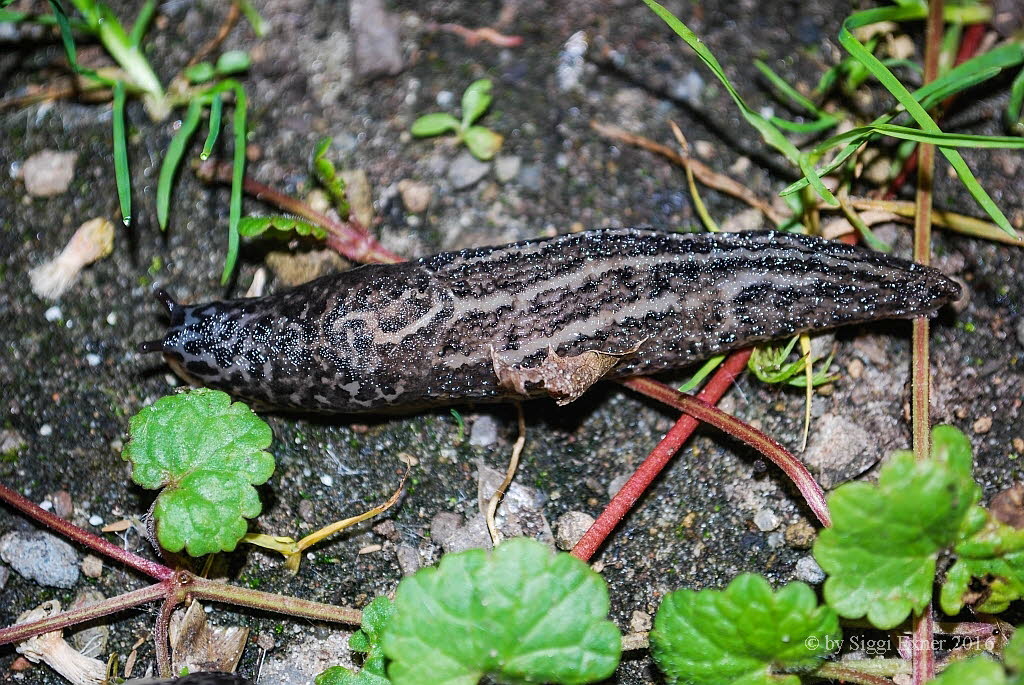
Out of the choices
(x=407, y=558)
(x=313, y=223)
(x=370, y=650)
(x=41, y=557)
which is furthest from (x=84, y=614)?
(x=313, y=223)

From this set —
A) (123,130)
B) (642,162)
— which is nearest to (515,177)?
(642,162)

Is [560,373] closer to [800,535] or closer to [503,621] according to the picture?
[503,621]

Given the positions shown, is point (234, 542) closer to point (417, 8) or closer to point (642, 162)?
point (642, 162)

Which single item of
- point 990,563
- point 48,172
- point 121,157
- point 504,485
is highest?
point 121,157

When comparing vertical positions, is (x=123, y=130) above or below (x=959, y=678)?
above

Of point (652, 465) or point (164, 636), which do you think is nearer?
point (164, 636)
